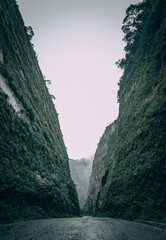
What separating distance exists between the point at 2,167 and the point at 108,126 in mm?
27571

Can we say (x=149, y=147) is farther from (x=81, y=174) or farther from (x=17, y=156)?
(x=81, y=174)

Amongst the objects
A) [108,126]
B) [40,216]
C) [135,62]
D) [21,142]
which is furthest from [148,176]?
[108,126]

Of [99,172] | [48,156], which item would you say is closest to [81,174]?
[99,172]

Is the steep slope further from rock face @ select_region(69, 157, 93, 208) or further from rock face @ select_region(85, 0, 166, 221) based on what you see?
rock face @ select_region(69, 157, 93, 208)

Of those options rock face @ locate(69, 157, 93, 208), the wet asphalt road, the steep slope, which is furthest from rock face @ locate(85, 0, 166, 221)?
rock face @ locate(69, 157, 93, 208)

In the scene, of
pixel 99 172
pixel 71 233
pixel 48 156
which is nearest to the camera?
pixel 71 233

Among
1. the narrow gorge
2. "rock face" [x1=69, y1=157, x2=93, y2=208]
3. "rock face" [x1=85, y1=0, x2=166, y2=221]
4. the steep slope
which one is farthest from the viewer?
"rock face" [x1=69, y1=157, x2=93, y2=208]

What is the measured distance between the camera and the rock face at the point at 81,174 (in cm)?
5531

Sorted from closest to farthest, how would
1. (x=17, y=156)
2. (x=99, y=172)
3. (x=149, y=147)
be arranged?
(x=17, y=156) < (x=149, y=147) < (x=99, y=172)

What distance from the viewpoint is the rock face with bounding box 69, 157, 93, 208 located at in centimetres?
5531

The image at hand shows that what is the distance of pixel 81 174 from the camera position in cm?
6488

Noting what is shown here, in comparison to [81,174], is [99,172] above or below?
above

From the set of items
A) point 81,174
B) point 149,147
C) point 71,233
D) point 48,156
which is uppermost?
point 149,147

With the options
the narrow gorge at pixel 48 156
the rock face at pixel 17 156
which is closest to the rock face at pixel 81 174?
the narrow gorge at pixel 48 156
